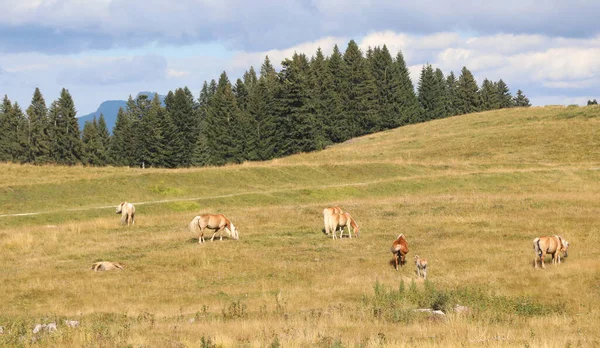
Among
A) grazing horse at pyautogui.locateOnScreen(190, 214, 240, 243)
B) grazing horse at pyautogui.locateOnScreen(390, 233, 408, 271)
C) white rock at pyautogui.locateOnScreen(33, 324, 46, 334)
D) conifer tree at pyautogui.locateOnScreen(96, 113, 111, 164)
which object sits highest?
conifer tree at pyautogui.locateOnScreen(96, 113, 111, 164)

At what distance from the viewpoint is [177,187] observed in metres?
50.3

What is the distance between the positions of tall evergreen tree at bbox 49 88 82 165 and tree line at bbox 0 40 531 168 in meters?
0.18

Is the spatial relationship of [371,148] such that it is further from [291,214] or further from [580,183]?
[291,214]

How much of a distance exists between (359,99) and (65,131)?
55076 millimetres

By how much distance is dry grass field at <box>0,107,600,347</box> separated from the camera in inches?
554

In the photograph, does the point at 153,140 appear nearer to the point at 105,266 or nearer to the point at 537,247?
the point at 105,266

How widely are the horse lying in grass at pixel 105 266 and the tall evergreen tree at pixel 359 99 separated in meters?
96.6

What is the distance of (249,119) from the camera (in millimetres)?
99312

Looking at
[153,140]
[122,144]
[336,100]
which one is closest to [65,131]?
[122,144]

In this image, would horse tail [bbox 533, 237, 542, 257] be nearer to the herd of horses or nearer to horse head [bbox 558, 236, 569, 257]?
the herd of horses

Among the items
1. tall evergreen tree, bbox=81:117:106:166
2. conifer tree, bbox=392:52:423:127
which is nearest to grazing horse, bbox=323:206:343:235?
tall evergreen tree, bbox=81:117:106:166

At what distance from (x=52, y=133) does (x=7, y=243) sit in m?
87.4

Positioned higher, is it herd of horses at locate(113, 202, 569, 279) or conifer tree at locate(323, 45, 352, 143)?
conifer tree at locate(323, 45, 352, 143)

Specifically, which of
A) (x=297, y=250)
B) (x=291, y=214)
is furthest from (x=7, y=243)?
(x=291, y=214)
